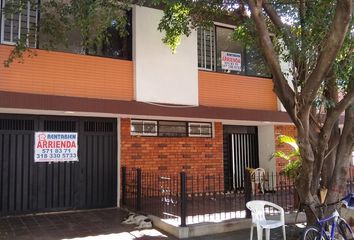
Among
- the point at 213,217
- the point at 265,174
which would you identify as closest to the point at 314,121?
the point at 213,217

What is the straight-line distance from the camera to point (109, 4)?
8.70 metres

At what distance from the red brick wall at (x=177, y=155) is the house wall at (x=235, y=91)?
3.68ft

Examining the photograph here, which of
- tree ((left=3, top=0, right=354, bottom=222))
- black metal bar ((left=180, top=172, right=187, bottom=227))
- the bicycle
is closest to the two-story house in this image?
tree ((left=3, top=0, right=354, bottom=222))

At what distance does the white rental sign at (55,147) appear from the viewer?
1053 cm

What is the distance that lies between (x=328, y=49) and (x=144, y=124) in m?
6.72

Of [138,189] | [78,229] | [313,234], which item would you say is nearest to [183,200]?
[138,189]

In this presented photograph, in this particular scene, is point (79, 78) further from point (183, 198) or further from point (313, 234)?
point (313, 234)

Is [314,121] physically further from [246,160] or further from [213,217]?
[246,160]

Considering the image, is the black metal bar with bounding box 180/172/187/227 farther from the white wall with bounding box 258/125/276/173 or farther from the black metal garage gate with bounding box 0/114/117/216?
the white wall with bounding box 258/125/276/173

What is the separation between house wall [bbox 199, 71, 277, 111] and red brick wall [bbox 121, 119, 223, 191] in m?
1.12

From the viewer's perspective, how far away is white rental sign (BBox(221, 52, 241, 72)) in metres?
13.6

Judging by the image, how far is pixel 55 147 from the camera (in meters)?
10.8

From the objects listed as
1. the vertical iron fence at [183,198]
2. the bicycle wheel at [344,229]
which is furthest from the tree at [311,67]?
the vertical iron fence at [183,198]

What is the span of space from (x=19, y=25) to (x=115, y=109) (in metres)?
3.22
